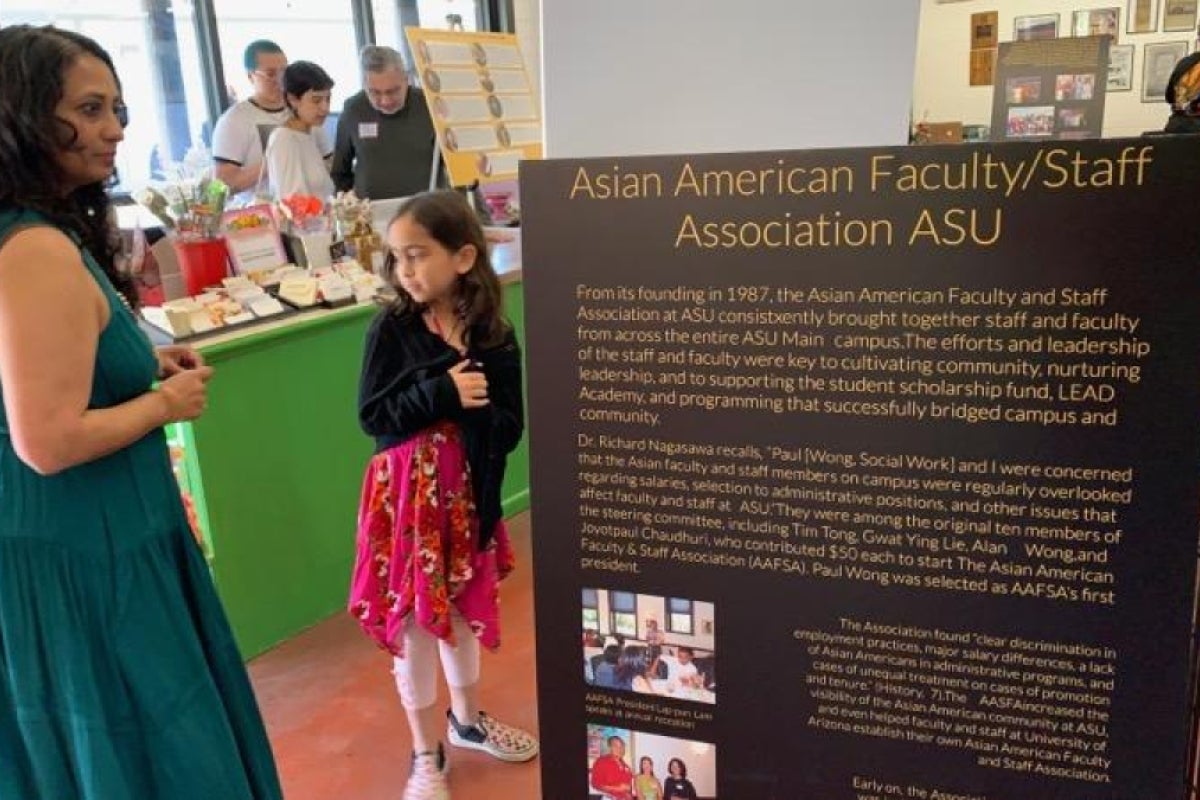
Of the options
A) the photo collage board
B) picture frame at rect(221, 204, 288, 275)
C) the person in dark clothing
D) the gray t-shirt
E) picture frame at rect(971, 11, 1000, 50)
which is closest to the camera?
the person in dark clothing

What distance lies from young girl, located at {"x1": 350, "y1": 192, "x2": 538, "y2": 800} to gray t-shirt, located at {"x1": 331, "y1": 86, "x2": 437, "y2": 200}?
7.78 feet

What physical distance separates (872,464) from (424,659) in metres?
1.43

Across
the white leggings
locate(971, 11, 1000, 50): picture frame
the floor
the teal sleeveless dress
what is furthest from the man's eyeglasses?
locate(971, 11, 1000, 50): picture frame

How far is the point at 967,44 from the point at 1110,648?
5416mm

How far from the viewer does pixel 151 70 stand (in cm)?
466

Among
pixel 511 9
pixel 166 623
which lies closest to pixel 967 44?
pixel 511 9

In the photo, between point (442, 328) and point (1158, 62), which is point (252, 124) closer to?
point (442, 328)

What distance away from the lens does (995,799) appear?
849 mm

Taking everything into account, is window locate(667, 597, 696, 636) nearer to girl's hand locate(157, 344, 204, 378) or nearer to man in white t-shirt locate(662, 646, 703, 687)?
man in white t-shirt locate(662, 646, 703, 687)

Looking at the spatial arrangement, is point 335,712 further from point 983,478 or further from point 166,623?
point 983,478

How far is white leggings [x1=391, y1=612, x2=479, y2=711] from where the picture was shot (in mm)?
2012

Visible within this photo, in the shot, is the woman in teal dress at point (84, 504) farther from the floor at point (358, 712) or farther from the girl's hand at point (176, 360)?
the floor at point (358, 712)

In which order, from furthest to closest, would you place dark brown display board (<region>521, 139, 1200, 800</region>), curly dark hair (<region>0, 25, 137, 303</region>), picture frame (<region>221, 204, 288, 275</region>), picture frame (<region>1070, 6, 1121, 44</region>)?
picture frame (<region>1070, 6, 1121, 44</region>) < picture frame (<region>221, 204, 288, 275</region>) < curly dark hair (<region>0, 25, 137, 303</region>) < dark brown display board (<region>521, 139, 1200, 800</region>)

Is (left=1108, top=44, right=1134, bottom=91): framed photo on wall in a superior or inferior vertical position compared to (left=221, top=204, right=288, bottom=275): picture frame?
superior
